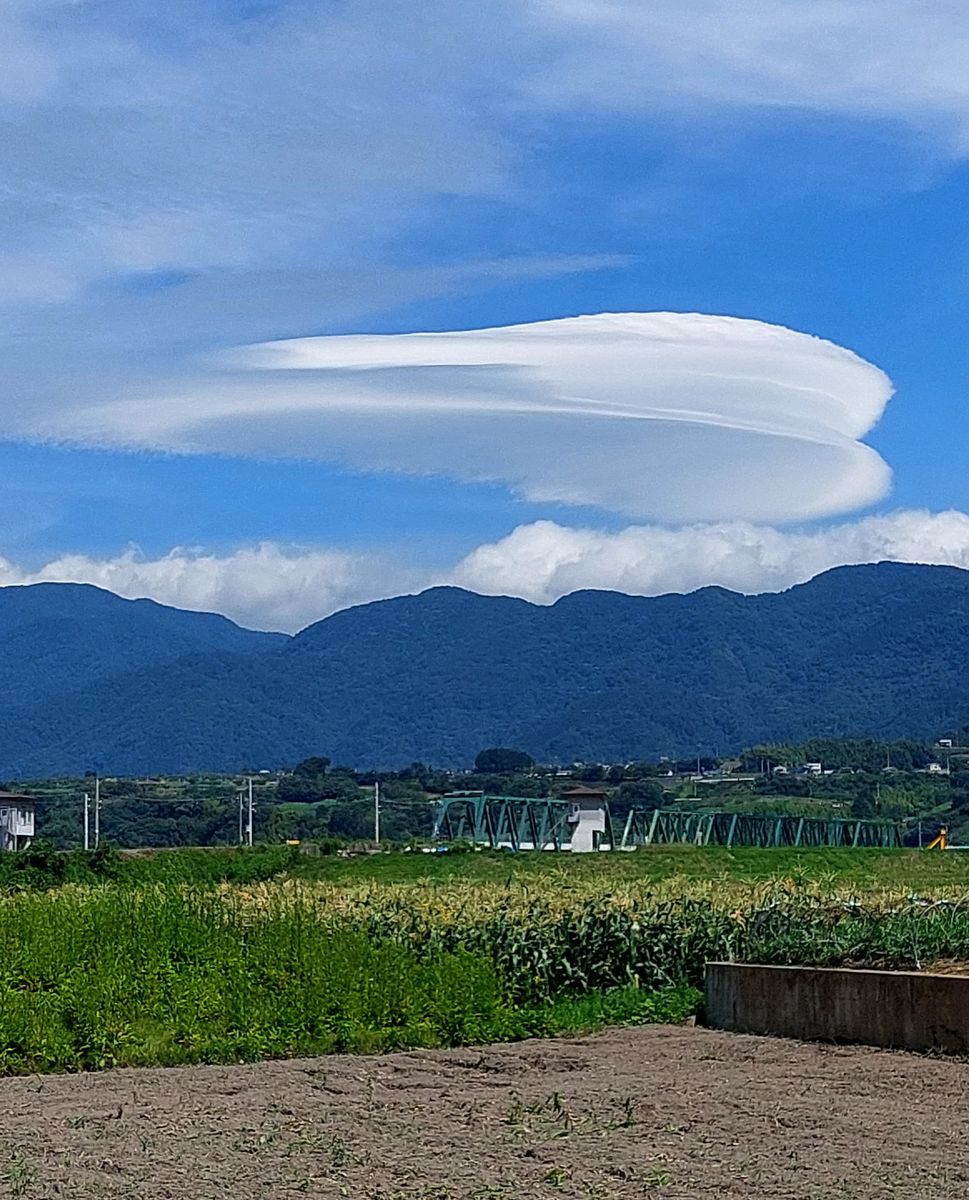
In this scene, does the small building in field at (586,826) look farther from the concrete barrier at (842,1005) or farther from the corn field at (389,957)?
the concrete barrier at (842,1005)

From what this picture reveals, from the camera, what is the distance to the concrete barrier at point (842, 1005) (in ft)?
35.4

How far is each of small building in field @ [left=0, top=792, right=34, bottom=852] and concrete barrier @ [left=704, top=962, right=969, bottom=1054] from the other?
5535 centimetres

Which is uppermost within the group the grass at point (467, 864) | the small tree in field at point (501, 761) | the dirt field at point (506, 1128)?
the small tree in field at point (501, 761)

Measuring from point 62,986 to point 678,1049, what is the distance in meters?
4.52

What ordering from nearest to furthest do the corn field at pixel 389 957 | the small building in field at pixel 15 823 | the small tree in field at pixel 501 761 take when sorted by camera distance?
the corn field at pixel 389 957, the small building in field at pixel 15 823, the small tree in field at pixel 501 761

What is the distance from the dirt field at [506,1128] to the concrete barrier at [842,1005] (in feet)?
0.89

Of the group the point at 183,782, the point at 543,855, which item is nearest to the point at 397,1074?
the point at 543,855

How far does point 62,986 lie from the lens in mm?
12812

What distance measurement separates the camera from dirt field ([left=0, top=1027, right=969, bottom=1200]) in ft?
23.8

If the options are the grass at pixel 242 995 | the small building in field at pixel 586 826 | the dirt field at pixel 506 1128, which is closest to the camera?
the dirt field at pixel 506 1128

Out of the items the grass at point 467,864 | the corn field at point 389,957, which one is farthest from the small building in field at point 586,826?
the corn field at point 389,957

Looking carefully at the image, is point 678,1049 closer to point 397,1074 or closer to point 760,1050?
point 760,1050

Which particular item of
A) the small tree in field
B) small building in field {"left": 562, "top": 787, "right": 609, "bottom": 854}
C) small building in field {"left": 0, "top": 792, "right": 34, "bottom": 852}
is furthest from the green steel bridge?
the small tree in field

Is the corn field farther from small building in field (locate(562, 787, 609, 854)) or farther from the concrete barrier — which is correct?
small building in field (locate(562, 787, 609, 854))
